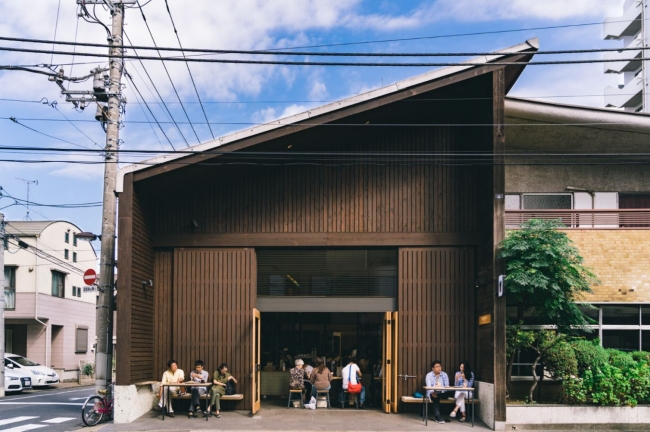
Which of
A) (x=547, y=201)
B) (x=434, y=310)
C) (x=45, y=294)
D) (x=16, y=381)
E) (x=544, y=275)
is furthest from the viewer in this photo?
(x=45, y=294)

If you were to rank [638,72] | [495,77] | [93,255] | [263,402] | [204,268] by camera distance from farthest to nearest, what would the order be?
[638,72] → [93,255] → [263,402] → [204,268] → [495,77]

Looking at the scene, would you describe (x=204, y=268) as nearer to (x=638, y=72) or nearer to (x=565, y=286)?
(x=565, y=286)

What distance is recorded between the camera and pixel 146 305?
1702 cm

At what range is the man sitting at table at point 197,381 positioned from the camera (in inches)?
644

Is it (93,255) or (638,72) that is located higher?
(638,72)

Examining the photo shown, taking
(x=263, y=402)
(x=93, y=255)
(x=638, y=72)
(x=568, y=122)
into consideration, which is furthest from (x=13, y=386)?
(x=638, y=72)

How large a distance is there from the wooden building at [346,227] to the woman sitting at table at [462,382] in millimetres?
301

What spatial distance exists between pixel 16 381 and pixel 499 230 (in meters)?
20.4

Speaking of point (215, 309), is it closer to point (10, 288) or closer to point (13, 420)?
point (13, 420)

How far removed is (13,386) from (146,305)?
13.2 metres

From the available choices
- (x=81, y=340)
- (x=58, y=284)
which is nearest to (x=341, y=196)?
(x=58, y=284)

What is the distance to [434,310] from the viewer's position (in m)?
17.2

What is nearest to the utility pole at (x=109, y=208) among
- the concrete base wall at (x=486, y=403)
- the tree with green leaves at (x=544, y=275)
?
the concrete base wall at (x=486, y=403)

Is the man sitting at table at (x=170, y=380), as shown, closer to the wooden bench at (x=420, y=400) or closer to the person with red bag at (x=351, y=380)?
the person with red bag at (x=351, y=380)
